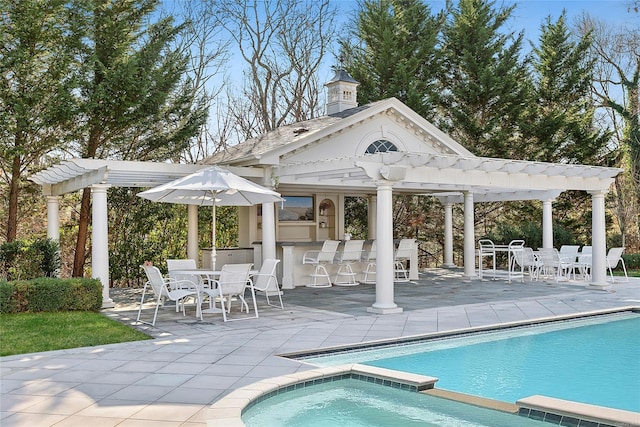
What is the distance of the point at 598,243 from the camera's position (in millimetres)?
14594

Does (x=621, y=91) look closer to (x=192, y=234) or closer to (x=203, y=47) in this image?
(x=203, y=47)

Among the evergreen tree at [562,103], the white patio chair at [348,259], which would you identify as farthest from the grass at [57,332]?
the evergreen tree at [562,103]

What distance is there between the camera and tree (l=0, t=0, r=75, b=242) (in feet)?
46.9

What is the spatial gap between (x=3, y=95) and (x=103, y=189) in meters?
5.02

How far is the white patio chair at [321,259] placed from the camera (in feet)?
48.0

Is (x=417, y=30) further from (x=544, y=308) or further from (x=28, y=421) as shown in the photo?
(x=28, y=421)

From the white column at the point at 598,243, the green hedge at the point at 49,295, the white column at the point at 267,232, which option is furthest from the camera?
the white column at the point at 598,243

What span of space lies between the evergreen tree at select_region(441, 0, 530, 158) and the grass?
1794cm

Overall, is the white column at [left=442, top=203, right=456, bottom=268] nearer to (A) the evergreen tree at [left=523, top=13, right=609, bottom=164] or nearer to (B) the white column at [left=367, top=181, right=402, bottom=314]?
(A) the evergreen tree at [left=523, top=13, right=609, bottom=164]

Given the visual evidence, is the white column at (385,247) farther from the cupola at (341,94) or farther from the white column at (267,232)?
the cupola at (341,94)

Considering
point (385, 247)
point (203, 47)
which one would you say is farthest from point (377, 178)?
point (203, 47)

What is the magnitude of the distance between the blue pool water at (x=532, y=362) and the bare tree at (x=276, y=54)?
62.5 ft

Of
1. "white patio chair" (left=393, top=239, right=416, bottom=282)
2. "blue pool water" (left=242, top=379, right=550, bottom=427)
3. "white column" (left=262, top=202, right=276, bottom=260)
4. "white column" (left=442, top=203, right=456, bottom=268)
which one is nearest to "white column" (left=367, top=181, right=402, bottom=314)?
"white column" (left=262, top=202, right=276, bottom=260)

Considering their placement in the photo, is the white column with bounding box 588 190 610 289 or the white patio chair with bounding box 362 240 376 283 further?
the white patio chair with bounding box 362 240 376 283
